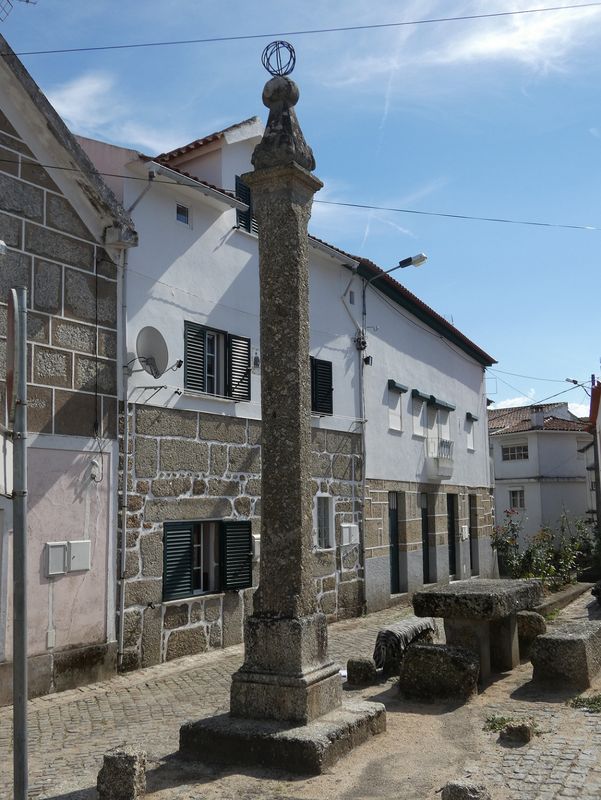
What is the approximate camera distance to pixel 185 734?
5.90 m

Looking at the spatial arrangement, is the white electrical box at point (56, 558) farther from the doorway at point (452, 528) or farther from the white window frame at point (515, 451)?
the white window frame at point (515, 451)

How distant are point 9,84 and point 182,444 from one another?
4.76 meters

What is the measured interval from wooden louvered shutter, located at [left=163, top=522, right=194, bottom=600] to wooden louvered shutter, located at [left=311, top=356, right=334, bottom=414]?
4.10 meters

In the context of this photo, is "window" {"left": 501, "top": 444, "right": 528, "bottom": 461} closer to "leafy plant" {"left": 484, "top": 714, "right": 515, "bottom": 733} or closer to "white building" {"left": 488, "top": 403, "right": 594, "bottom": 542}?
"white building" {"left": 488, "top": 403, "right": 594, "bottom": 542}

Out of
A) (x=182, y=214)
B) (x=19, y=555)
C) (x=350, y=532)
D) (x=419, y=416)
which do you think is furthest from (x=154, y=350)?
(x=419, y=416)

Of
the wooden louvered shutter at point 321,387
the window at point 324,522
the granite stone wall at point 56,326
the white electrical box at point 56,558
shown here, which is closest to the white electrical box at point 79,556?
the white electrical box at point 56,558

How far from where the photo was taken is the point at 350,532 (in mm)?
14383

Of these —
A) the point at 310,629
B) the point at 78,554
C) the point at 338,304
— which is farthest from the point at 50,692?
the point at 338,304

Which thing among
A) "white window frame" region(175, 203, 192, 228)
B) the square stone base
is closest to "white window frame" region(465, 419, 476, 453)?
"white window frame" region(175, 203, 192, 228)

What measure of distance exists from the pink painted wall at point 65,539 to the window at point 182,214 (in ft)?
12.2

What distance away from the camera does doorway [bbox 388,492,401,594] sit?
16.6 m

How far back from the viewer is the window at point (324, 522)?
1386 cm

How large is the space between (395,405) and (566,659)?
373 inches

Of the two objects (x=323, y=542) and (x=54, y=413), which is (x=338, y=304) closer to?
(x=323, y=542)
